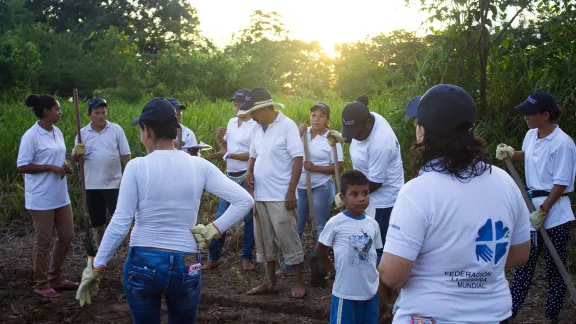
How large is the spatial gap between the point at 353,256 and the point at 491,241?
202 centimetres

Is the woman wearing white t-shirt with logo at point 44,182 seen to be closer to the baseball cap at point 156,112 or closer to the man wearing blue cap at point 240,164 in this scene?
the man wearing blue cap at point 240,164

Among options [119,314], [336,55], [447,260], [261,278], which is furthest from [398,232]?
[336,55]

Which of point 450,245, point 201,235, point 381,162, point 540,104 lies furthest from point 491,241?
point 540,104

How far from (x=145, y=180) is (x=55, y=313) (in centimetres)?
320

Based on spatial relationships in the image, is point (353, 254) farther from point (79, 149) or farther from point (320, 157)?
point (79, 149)

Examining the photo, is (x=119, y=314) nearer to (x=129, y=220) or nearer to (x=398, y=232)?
(x=129, y=220)

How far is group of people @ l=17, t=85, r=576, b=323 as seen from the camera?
1.99 meters

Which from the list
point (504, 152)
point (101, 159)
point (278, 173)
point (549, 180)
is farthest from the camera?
point (101, 159)

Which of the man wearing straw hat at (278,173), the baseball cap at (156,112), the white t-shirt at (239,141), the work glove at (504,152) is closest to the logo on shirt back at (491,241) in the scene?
the baseball cap at (156,112)

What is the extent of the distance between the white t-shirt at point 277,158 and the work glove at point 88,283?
2.63 metres

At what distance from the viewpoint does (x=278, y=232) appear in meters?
5.78

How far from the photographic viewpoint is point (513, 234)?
85.6 inches

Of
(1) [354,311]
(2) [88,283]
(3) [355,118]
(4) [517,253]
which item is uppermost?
(3) [355,118]

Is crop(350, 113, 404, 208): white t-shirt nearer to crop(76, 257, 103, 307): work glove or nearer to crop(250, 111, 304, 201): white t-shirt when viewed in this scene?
crop(250, 111, 304, 201): white t-shirt
